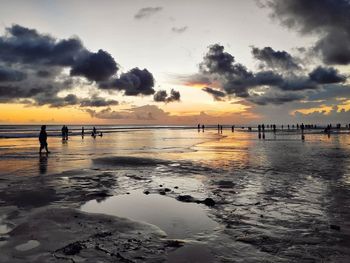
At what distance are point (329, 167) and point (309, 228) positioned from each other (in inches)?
516

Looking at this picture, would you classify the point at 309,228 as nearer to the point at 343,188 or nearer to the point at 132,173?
the point at 343,188

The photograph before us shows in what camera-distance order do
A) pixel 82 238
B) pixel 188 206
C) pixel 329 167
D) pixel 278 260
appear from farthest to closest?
pixel 329 167 → pixel 188 206 → pixel 82 238 → pixel 278 260

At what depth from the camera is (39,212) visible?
31.7 feet

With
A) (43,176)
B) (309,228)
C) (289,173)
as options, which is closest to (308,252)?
(309,228)

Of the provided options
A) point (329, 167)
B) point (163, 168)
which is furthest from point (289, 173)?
point (163, 168)

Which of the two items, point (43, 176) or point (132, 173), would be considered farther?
point (132, 173)

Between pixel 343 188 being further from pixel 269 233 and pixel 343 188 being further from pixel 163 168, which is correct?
pixel 163 168

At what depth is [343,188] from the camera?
13328mm

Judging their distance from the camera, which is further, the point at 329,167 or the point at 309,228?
the point at 329,167

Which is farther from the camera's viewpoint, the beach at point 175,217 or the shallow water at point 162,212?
the shallow water at point 162,212

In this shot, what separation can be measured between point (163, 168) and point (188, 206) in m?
9.42

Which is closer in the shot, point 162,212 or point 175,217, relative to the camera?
point 175,217

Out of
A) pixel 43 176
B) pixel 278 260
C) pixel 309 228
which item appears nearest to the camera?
pixel 278 260

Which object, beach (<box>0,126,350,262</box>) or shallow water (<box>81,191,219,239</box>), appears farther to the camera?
shallow water (<box>81,191,219,239</box>)
